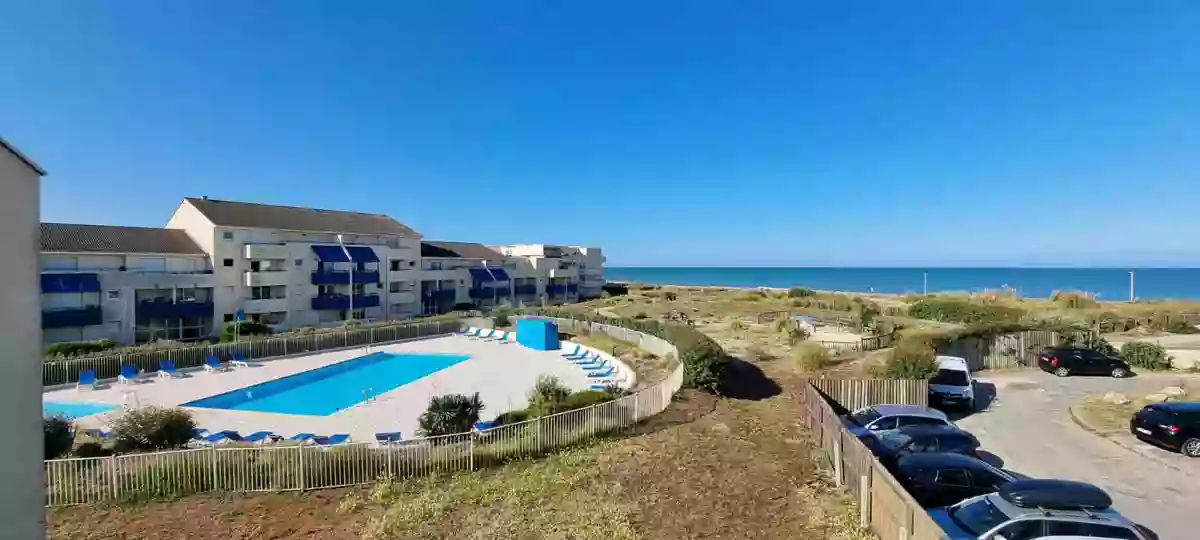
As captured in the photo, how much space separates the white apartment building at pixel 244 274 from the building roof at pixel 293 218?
0.11m

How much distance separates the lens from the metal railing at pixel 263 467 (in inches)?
450

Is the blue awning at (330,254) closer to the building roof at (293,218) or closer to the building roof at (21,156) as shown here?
the building roof at (293,218)

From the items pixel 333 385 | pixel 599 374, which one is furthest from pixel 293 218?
pixel 599 374

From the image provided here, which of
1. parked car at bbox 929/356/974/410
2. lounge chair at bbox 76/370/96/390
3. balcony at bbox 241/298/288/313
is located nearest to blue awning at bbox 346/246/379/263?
balcony at bbox 241/298/288/313

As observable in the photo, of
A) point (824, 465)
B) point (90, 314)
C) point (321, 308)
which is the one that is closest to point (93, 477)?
point (824, 465)

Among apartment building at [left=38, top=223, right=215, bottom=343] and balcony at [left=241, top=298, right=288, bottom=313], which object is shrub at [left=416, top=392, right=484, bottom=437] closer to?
apartment building at [left=38, top=223, right=215, bottom=343]

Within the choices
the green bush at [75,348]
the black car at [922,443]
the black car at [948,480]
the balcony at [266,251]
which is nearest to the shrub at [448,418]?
the black car at [922,443]

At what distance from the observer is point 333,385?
2611cm

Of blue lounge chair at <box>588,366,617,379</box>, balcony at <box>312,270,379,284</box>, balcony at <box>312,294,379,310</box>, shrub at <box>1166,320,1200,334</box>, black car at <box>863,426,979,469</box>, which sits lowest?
blue lounge chair at <box>588,366,617,379</box>

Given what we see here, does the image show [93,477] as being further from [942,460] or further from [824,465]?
[942,460]

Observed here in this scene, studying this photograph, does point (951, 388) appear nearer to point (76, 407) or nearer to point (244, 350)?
point (76, 407)

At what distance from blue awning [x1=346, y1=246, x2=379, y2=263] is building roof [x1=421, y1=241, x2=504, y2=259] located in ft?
29.0

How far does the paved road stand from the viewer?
10.7 m

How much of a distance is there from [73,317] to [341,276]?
17.0 m
